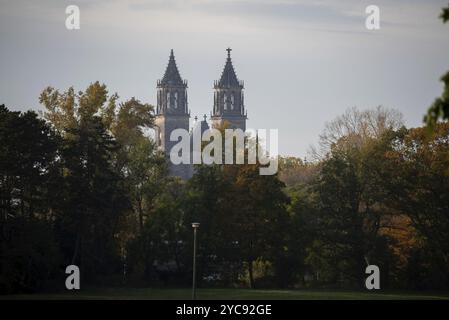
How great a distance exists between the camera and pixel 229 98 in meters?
182

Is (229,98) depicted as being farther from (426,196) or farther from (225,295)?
(225,295)

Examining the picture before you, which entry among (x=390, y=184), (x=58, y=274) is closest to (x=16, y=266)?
(x=58, y=274)

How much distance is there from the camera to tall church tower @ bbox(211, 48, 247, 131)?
18025 centimetres

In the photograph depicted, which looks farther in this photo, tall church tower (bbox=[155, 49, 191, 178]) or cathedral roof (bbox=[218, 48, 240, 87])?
cathedral roof (bbox=[218, 48, 240, 87])

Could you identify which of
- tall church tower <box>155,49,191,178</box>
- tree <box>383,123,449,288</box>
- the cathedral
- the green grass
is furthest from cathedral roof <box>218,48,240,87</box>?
the green grass

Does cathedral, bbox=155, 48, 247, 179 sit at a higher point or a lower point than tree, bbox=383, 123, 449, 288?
higher

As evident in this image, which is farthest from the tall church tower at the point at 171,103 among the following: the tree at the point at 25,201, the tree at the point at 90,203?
the tree at the point at 25,201

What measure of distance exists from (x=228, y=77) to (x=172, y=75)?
322 inches

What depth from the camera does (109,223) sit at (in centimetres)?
6462

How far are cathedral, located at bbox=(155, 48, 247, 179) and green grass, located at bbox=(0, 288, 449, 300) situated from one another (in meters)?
120

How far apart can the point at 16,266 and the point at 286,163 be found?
67.0m

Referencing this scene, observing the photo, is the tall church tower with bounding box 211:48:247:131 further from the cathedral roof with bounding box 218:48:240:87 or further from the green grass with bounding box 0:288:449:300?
the green grass with bounding box 0:288:449:300
